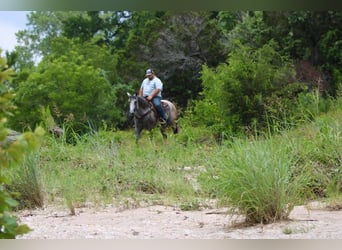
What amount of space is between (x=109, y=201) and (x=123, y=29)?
564cm

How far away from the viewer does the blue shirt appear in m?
8.61

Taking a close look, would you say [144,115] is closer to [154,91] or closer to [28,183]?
[154,91]

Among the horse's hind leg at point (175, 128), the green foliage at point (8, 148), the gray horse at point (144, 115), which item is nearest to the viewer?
the green foliage at point (8, 148)

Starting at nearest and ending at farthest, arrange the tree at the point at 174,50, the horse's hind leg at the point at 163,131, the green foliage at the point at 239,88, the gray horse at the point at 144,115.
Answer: the horse's hind leg at the point at 163,131, the gray horse at the point at 144,115, the green foliage at the point at 239,88, the tree at the point at 174,50

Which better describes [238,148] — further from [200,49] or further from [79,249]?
[200,49]

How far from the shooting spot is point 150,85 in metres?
8.87

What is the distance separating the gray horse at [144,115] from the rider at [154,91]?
0.06 m

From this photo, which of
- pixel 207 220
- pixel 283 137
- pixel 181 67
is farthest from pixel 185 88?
pixel 207 220

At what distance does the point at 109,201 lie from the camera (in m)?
5.10

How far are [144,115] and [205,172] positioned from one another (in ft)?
10.6

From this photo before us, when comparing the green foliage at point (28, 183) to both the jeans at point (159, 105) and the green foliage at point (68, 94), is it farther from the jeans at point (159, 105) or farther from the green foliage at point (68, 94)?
the jeans at point (159, 105)

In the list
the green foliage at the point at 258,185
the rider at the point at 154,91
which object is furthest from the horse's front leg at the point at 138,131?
the green foliage at the point at 258,185

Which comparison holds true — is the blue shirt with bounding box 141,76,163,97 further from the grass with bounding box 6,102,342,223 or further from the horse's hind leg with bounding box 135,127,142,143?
the grass with bounding box 6,102,342,223

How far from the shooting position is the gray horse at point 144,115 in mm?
8234
